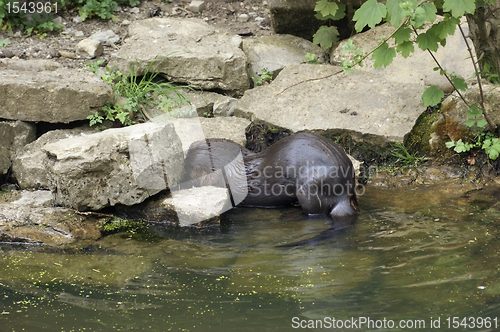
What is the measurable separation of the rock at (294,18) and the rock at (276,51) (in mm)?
131

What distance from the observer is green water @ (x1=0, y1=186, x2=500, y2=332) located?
109 inches

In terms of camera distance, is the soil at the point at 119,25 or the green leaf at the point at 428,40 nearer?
the green leaf at the point at 428,40

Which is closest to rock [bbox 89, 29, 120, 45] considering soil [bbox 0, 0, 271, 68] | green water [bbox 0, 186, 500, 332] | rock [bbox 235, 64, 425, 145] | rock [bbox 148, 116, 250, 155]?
soil [bbox 0, 0, 271, 68]

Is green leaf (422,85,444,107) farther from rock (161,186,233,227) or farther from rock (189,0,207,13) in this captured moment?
rock (189,0,207,13)

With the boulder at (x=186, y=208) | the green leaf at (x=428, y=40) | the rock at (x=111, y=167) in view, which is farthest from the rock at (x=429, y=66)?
the rock at (x=111, y=167)

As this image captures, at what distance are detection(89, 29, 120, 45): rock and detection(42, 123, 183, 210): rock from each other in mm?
2405

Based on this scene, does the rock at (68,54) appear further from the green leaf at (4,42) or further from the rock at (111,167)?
the rock at (111,167)

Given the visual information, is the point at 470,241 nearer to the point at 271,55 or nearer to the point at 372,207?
the point at 372,207

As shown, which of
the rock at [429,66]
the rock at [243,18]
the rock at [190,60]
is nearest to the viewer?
the rock at [429,66]

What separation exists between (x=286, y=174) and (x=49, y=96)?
1945 millimetres

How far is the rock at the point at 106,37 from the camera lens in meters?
6.30

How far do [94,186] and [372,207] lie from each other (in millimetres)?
1888

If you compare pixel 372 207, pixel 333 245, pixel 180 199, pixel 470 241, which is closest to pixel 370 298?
pixel 333 245

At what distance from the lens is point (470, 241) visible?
3570 mm
